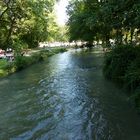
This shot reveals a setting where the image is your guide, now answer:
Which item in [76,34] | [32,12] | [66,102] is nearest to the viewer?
[66,102]

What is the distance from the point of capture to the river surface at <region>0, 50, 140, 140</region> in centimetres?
1388

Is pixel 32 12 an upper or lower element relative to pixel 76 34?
upper

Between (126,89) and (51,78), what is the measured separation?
1120 cm

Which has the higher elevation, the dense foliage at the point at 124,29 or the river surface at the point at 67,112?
the dense foliage at the point at 124,29

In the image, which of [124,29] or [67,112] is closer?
[67,112]

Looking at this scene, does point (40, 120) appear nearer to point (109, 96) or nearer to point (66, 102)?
point (66, 102)

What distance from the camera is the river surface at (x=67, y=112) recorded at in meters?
13.9

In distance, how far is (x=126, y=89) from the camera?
2108cm

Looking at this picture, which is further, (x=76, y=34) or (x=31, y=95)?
(x=76, y=34)

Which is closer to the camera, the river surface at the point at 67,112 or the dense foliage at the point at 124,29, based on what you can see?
the river surface at the point at 67,112

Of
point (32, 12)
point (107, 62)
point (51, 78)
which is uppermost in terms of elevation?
point (32, 12)

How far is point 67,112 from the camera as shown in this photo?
17.6m

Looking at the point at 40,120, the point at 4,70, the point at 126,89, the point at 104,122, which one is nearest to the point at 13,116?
the point at 40,120

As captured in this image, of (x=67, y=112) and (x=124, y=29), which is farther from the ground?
(x=124, y=29)
